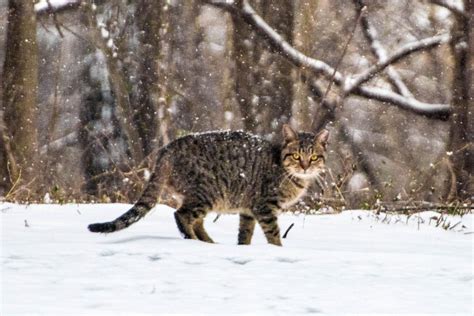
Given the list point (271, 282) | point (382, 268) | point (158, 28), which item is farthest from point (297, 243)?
point (158, 28)

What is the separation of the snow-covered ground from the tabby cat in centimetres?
36

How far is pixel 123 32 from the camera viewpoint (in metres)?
18.0

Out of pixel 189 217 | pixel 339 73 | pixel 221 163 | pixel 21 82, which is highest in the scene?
pixel 339 73

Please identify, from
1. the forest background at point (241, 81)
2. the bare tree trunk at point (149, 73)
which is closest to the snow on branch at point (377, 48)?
the forest background at point (241, 81)

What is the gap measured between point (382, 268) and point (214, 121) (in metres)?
14.9

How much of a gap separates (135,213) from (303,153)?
157 cm

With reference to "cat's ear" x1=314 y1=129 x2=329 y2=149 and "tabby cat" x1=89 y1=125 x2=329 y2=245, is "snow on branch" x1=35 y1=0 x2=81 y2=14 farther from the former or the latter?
"tabby cat" x1=89 y1=125 x2=329 y2=245

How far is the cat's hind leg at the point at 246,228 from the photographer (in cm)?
720

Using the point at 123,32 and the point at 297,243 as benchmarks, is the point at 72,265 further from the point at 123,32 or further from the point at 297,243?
the point at 123,32

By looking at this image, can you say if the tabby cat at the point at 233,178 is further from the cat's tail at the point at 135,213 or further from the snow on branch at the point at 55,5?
the snow on branch at the point at 55,5

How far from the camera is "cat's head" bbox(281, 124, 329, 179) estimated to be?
24.6 ft

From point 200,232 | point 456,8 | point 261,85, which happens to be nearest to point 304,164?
point 200,232

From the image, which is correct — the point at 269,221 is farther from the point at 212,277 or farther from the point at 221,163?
the point at 212,277

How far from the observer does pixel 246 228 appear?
727 cm
